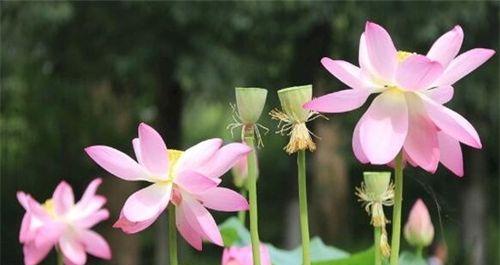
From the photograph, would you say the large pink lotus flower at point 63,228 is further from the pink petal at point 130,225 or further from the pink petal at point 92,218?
the pink petal at point 130,225

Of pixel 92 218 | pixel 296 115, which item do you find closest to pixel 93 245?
pixel 92 218

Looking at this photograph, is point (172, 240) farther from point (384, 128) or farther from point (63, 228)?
point (63, 228)

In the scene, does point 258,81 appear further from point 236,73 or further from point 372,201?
point 372,201

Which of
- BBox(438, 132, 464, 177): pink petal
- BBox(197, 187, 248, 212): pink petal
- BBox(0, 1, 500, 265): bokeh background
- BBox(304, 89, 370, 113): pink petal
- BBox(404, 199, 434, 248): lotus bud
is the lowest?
BBox(404, 199, 434, 248): lotus bud

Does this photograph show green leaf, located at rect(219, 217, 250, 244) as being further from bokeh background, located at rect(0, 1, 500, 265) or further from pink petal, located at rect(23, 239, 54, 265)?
bokeh background, located at rect(0, 1, 500, 265)

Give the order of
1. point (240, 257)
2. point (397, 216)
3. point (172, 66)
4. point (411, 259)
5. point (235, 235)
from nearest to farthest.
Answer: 1. point (397, 216)
2. point (240, 257)
3. point (411, 259)
4. point (235, 235)
5. point (172, 66)

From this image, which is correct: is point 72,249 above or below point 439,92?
below

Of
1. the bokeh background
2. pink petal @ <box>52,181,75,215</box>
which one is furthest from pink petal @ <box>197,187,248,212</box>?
the bokeh background
